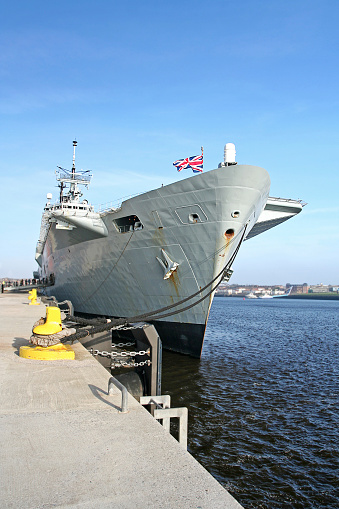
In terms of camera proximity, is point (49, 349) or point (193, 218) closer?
point (49, 349)

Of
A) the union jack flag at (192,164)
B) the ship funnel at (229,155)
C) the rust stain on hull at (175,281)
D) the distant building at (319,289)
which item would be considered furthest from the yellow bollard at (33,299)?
the distant building at (319,289)

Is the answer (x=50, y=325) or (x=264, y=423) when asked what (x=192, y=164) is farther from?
(x=264, y=423)

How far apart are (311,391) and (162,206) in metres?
7.86

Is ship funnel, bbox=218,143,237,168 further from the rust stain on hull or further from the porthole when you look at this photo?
the rust stain on hull

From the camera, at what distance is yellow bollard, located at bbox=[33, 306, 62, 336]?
6.48m

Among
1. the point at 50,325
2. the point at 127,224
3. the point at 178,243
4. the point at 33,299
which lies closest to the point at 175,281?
the point at 178,243

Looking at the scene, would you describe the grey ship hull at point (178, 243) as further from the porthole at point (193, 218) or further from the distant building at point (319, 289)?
the distant building at point (319, 289)

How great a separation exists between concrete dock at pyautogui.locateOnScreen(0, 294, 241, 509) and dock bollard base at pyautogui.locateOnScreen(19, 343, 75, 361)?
1.45m

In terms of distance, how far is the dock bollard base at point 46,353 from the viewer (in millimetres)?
6398

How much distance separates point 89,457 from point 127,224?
12.9 meters

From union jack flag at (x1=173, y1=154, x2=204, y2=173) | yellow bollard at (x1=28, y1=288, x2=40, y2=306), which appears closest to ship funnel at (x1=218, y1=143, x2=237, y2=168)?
union jack flag at (x1=173, y1=154, x2=204, y2=173)

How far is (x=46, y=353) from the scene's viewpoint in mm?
6391

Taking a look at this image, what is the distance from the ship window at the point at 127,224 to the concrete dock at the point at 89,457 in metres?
10.2

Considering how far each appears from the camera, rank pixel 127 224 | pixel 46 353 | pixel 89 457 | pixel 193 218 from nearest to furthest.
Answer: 1. pixel 89 457
2. pixel 46 353
3. pixel 193 218
4. pixel 127 224
